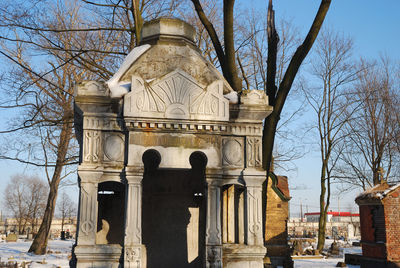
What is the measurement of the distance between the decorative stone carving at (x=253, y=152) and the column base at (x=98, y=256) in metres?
2.23

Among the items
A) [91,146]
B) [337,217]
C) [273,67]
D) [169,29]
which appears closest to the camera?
[91,146]

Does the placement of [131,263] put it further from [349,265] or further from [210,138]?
[349,265]

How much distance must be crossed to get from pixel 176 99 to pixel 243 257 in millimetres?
2458

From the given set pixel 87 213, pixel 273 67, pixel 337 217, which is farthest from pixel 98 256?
pixel 337 217

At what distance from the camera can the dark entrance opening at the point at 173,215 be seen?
8.04m

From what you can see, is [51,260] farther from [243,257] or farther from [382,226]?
[243,257]

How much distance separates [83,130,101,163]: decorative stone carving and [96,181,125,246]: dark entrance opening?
1846 millimetres

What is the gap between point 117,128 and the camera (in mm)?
6125

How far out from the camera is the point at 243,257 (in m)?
6.18

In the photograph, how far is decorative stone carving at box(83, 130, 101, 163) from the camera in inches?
235

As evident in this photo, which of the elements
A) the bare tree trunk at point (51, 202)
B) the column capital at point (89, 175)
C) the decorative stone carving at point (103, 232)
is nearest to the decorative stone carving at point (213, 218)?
the column capital at point (89, 175)

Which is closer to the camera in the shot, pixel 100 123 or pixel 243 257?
pixel 100 123

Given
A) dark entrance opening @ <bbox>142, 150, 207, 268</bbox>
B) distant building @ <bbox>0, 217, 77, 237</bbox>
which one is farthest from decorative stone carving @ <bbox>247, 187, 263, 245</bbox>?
distant building @ <bbox>0, 217, 77, 237</bbox>

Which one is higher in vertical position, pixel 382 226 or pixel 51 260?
pixel 382 226
